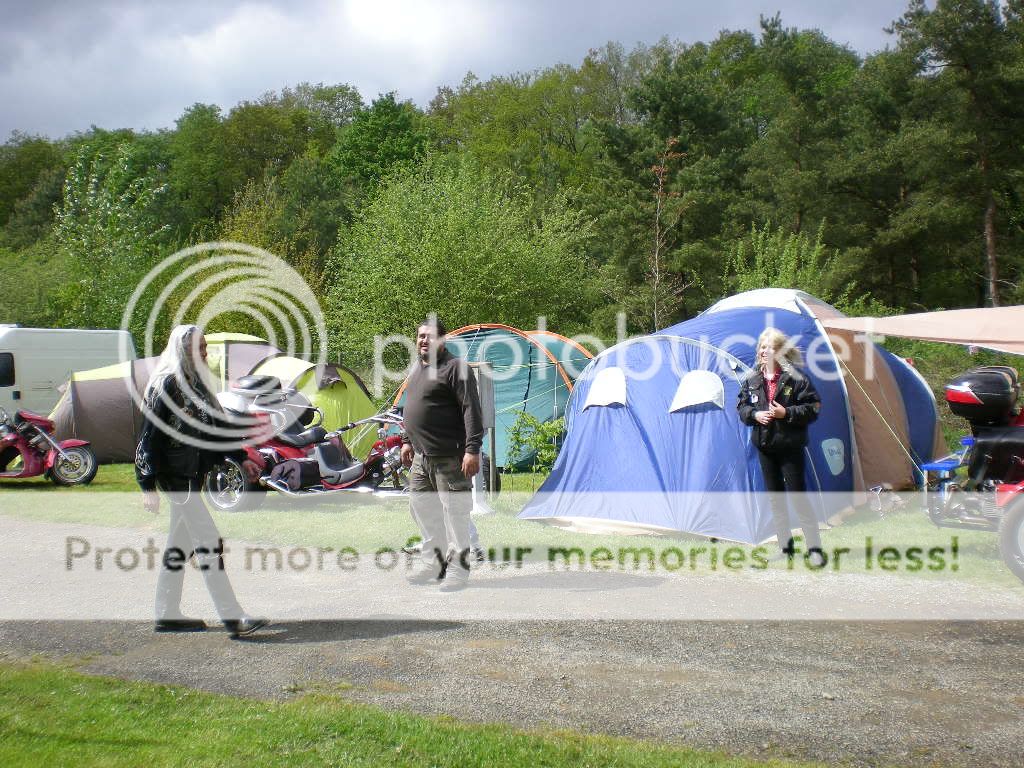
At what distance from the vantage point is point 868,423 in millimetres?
9633

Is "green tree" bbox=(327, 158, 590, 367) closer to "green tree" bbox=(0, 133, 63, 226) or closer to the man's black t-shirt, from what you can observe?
the man's black t-shirt

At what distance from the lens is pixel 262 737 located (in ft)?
13.0

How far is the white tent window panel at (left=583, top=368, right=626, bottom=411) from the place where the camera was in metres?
9.10

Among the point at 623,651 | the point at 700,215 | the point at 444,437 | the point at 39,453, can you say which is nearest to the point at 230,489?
the point at 39,453

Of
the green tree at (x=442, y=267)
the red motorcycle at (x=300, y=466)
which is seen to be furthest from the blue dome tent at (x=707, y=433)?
the green tree at (x=442, y=267)

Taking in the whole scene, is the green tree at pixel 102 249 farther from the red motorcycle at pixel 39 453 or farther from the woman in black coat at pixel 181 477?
the woman in black coat at pixel 181 477

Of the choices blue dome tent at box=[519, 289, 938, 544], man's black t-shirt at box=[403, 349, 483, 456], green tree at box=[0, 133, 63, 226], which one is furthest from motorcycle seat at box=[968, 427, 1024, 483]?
green tree at box=[0, 133, 63, 226]

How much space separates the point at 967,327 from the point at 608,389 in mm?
3204

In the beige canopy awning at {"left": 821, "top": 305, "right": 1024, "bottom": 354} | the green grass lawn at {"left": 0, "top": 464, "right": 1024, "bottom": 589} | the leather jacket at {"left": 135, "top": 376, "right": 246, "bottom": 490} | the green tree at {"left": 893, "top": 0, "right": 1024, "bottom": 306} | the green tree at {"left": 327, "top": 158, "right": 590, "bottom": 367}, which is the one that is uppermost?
the green tree at {"left": 893, "top": 0, "right": 1024, "bottom": 306}

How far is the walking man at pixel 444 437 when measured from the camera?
21.7ft

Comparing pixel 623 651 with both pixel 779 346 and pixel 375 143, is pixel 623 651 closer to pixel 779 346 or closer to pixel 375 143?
pixel 779 346

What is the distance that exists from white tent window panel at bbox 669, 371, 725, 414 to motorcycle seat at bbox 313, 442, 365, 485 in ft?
13.5

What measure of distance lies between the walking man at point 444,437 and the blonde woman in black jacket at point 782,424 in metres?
2.26

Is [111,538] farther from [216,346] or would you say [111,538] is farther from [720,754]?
[216,346]
